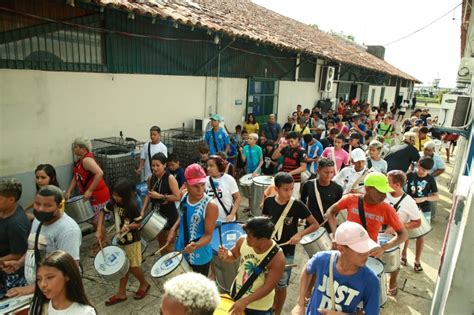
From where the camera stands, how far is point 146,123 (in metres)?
7.28

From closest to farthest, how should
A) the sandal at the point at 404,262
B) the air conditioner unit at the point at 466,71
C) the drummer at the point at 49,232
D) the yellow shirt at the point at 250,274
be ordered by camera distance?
1. the yellow shirt at the point at 250,274
2. the drummer at the point at 49,232
3. the sandal at the point at 404,262
4. the air conditioner unit at the point at 466,71

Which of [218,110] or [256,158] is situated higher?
[218,110]

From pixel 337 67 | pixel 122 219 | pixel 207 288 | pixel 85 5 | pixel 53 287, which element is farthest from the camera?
pixel 337 67

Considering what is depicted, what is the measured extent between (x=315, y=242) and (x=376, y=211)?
27.2 inches

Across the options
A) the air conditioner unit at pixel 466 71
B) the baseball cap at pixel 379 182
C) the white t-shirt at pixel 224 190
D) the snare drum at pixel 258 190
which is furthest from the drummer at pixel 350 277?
the air conditioner unit at pixel 466 71

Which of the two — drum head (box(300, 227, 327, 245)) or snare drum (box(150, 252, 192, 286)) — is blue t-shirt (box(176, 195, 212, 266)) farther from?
drum head (box(300, 227, 327, 245))

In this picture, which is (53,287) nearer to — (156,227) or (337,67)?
(156,227)

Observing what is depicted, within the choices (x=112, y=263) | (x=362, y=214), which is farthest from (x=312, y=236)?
(x=112, y=263)

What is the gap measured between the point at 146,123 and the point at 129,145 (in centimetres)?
106

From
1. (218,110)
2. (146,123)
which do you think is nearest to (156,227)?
(146,123)

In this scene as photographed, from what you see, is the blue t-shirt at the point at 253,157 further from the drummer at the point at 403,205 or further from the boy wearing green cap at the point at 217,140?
the drummer at the point at 403,205

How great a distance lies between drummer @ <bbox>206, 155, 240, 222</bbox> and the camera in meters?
4.39

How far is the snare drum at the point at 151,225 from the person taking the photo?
4066mm

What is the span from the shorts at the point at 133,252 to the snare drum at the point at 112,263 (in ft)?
0.28
